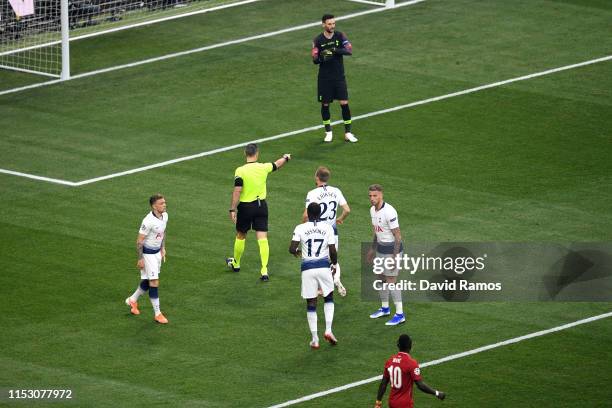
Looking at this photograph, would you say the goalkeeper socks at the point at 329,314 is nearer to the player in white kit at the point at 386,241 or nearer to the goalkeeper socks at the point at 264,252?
the player in white kit at the point at 386,241

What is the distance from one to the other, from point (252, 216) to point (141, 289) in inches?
103

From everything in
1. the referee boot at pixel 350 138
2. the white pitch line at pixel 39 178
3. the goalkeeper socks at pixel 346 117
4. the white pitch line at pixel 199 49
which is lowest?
the white pitch line at pixel 39 178

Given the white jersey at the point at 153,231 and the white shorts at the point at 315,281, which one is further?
the white jersey at the point at 153,231

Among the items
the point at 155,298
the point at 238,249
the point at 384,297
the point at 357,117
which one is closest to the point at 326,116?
the point at 357,117

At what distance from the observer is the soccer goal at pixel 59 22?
120 ft

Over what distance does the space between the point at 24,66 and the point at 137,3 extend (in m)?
4.97

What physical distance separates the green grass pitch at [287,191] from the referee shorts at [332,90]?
1049 millimetres

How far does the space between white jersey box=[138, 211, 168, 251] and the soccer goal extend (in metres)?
13.8

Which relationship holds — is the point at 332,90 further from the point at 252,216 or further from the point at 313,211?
the point at 313,211

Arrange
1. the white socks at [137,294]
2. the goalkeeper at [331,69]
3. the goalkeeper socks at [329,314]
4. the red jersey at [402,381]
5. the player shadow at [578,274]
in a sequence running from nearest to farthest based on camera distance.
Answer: the red jersey at [402,381] → the goalkeeper socks at [329,314] → the white socks at [137,294] → the player shadow at [578,274] → the goalkeeper at [331,69]

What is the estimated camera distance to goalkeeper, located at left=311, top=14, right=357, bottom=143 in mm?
31016

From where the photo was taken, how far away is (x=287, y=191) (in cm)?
2916

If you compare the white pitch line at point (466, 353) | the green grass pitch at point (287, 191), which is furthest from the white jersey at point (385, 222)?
the white pitch line at point (466, 353)

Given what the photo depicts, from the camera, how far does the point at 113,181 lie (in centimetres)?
2969
